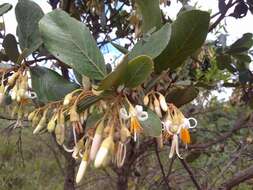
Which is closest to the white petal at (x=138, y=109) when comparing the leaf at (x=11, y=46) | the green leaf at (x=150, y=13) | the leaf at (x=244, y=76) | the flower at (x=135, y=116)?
the flower at (x=135, y=116)

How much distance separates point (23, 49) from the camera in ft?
2.29

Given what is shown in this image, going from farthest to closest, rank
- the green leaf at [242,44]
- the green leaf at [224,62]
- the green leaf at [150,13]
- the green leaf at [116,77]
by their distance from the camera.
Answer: the green leaf at [224,62] → the green leaf at [242,44] → the green leaf at [150,13] → the green leaf at [116,77]

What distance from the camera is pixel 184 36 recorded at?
0.58 meters

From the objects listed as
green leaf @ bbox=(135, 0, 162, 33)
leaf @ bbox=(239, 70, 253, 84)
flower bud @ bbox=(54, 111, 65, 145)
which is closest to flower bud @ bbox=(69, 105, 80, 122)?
flower bud @ bbox=(54, 111, 65, 145)

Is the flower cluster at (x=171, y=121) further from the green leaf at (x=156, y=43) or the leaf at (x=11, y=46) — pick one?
the leaf at (x=11, y=46)

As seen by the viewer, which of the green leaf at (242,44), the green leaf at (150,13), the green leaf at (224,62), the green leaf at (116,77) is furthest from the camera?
the green leaf at (224,62)

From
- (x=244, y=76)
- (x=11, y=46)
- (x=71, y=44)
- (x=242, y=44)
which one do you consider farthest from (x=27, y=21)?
(x=244, y=76)

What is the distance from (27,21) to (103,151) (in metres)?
0.27

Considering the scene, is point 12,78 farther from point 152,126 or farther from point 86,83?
point 152,126

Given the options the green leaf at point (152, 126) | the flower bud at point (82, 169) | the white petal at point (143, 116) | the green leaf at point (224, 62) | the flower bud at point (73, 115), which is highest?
the green leaf at point (224, 62)

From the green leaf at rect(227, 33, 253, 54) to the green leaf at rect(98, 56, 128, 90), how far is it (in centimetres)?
66

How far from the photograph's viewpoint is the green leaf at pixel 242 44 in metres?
1.11

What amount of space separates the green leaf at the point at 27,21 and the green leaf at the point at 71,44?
0.13 meters

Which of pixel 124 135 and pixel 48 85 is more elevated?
pixel 48 85
